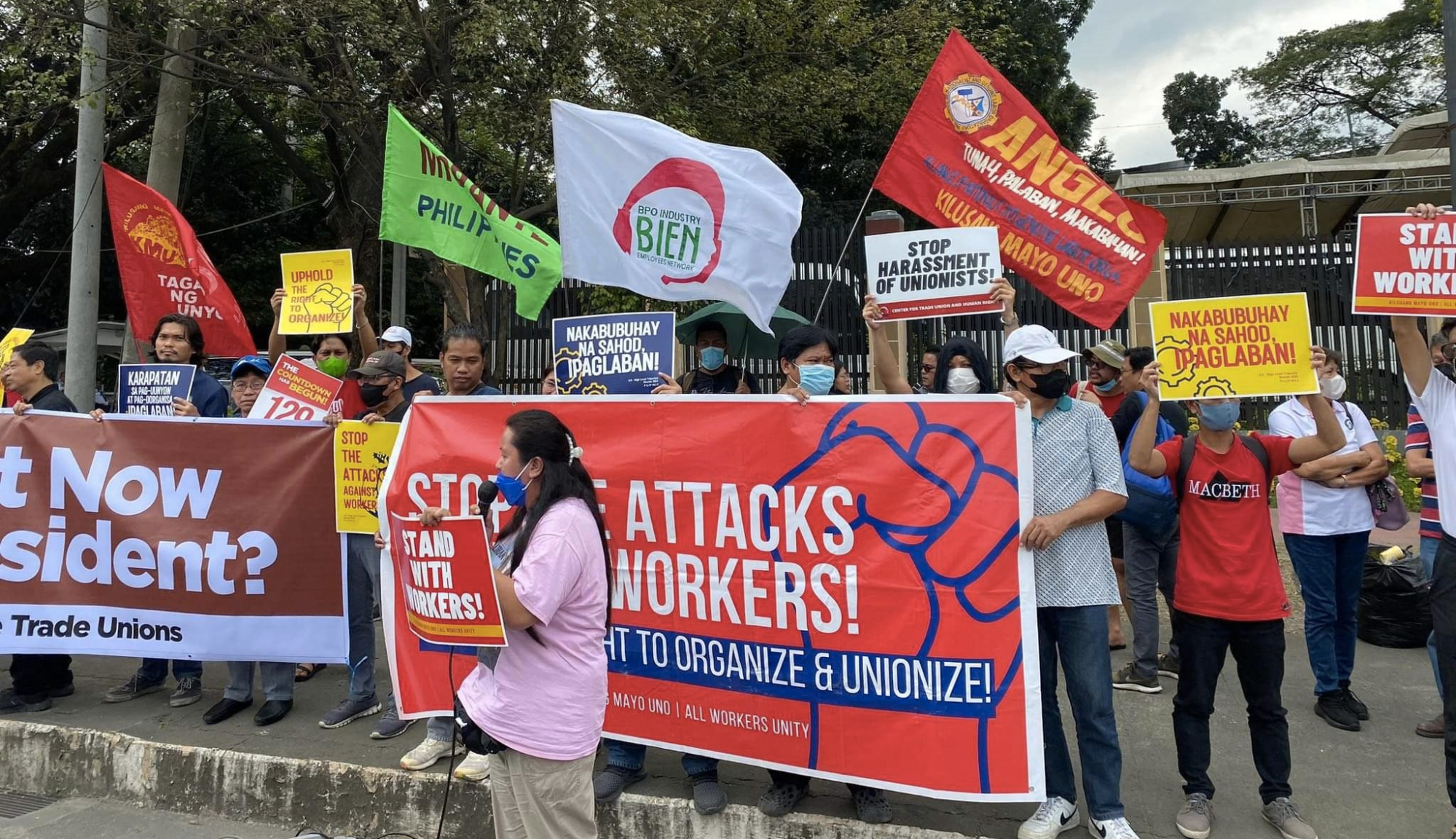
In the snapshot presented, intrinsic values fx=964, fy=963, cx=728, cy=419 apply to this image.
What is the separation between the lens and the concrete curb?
Result: 377cm

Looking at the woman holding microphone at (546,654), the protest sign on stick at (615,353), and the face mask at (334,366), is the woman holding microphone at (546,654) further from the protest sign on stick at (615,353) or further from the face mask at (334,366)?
the face mask at (334,366)

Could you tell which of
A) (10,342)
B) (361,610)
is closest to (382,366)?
(361,610)

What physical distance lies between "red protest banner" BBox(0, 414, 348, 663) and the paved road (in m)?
0.81

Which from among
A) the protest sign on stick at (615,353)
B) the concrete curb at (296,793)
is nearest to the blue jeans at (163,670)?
the concrete curb at (296,793)

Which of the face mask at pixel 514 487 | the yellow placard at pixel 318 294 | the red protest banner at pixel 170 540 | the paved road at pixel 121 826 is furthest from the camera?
the yellow placard at pixel 318 294

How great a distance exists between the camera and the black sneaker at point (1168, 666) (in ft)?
17.7

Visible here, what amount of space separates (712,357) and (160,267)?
4091mm

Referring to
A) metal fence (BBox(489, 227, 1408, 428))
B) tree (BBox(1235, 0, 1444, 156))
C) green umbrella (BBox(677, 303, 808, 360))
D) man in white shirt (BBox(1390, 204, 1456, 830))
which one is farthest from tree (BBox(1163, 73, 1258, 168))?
man in white shirt (BBox(1390, 204, 1456, 830))

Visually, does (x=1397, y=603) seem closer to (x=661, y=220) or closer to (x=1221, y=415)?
(x=1221, y=415)

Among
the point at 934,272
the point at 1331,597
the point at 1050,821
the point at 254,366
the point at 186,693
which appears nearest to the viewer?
the point at 1050,821

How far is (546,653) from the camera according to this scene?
110 inches

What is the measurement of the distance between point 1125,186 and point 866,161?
461 cm

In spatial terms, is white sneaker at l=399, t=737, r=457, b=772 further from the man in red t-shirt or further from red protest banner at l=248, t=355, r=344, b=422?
the man in red t-shirt

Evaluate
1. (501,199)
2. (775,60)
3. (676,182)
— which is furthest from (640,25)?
(676,182)
